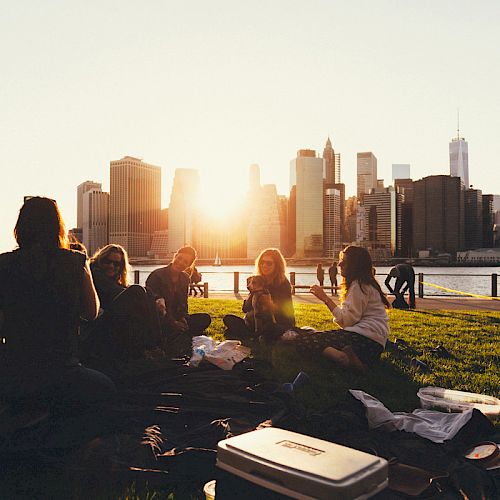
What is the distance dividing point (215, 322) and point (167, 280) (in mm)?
2695

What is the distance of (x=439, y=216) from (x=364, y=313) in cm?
15825

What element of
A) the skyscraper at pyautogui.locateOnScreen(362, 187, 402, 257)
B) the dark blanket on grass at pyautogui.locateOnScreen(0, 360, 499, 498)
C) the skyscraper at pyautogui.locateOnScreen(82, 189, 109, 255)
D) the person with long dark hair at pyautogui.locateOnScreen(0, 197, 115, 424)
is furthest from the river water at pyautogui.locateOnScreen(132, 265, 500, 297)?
the skyscraper at pyautogui.locateOnScreen(82, 189, 109, 255)

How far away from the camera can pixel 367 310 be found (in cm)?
572

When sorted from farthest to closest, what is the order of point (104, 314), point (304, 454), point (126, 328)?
point (104, 314)
point (126, 328)
point (304, 454)

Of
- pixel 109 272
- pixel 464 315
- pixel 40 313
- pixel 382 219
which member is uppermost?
pixel 382 219

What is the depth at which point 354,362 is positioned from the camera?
5441mm

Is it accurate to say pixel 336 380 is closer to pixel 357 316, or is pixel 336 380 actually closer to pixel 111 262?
pixel 357 316

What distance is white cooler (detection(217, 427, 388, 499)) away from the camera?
1.85 metres

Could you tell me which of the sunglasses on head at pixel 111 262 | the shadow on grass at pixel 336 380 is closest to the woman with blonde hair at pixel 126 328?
the sunglasses on head at pixel 111 262

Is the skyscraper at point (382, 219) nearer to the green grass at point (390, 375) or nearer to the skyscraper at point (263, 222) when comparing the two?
the skyscraper at point (263, 222)

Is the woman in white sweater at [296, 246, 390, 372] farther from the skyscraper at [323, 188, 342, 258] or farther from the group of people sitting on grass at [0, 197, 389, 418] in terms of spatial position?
the skyscraper at [323, 188, 342, 258]

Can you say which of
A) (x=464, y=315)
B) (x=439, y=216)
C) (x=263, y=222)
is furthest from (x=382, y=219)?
(x=464, y=315)

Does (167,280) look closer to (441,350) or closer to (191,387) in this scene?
(191,387)

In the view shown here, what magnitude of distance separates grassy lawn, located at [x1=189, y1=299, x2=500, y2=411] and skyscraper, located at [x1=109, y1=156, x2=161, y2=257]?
170249 mm
